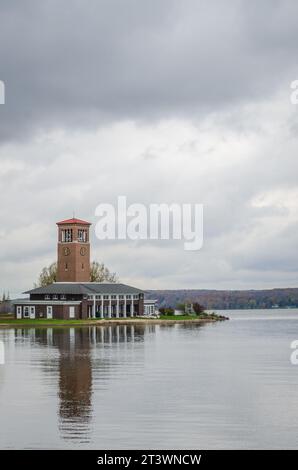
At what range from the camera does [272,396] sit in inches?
1324

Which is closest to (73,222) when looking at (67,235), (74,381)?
(67,235)

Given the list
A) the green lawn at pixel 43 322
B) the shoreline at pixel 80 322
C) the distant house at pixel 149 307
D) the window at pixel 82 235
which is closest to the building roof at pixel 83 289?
the distant house at pixel 149 307

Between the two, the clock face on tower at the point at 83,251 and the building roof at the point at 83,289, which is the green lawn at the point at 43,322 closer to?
the building roof at the point at 83,289

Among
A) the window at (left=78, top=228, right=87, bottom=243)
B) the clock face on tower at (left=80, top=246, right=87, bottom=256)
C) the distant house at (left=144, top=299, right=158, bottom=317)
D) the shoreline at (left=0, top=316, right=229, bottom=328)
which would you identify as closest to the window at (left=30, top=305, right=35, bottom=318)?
the shoreline at (left=0, top=316, right=229, bottom=328)

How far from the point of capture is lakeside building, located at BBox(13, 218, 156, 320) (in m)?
121

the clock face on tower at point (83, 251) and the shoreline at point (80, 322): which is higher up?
the clock face on tower at point (83, 251)

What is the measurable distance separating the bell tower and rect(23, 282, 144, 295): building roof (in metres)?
4.88

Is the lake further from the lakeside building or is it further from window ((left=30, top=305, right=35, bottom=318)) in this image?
window ((left=30, top=305, right=35, bottom=318))

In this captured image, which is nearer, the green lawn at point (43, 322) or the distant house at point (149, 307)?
the green lawn at point (43, 322)

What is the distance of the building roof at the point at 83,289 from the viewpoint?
4806 inches

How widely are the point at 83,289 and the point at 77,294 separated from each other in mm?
2038
